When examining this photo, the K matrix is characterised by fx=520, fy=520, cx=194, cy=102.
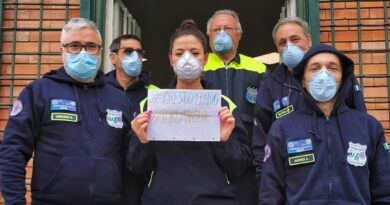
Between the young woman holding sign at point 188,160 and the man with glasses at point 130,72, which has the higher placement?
the man with glasses at point 130,72

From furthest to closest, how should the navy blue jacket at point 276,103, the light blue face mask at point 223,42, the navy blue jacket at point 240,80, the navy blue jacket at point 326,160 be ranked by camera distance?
Answer: the light blue face mask at point 223,42 < the navy blue jacket at point 240,80 < the navy blue jacket at point 276,103 < the navy blue jacket at point 326,160

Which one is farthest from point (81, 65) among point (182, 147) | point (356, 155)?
point (356, 155)

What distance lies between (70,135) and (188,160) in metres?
0.74

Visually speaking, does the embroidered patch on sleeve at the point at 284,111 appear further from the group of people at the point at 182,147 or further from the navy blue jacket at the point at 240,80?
the navy blue jacket at the point at 240,80

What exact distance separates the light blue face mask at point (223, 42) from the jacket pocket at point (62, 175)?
4.80 ft

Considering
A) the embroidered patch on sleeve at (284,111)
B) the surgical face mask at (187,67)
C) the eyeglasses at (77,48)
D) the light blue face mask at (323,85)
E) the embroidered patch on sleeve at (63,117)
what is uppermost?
the eyeglasses at (77,48)

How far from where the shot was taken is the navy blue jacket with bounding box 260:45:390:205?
2.96 metres

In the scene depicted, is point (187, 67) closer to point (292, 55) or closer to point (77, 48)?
point (77, 48)

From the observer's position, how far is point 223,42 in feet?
13.3

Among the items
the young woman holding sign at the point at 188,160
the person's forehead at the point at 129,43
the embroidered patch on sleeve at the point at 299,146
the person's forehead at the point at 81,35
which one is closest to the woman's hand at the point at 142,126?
the young woman holding sign at the point at 188,160

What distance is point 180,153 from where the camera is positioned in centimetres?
312

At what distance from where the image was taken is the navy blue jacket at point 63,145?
3.06 metres

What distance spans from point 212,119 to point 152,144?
0.39 m

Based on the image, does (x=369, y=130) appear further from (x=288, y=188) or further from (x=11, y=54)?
(x=11, y=54)
